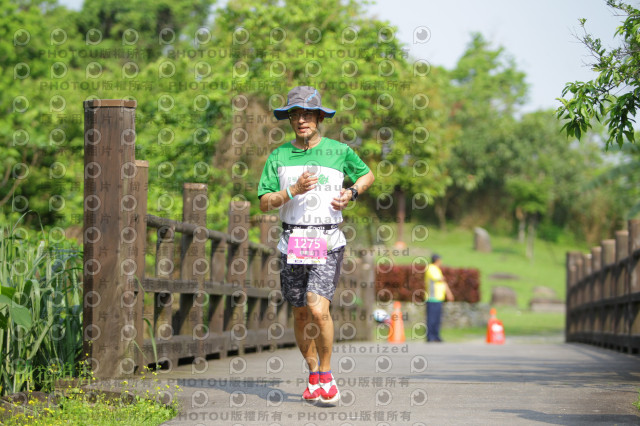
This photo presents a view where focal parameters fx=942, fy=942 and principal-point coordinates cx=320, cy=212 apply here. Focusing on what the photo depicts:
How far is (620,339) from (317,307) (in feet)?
22.6

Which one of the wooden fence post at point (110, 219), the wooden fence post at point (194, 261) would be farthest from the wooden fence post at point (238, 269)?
the wooden fence post at point (110, 219)

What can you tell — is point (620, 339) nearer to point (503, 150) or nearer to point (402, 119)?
point (402, 119)

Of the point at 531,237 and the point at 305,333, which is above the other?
the point at 531,237

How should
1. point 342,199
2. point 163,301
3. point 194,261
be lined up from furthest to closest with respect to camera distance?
point 194,261
point 163,301
point 342,199

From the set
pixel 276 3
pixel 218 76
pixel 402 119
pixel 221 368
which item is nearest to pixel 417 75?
pixel 402 119

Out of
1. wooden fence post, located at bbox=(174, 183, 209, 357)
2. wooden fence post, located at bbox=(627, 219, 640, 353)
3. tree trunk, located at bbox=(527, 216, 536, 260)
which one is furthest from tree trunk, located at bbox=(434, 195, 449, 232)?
wooden fence post, located at bbox=(174, 183, 209, 357)

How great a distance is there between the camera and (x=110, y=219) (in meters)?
5.92

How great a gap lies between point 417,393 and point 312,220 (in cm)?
132

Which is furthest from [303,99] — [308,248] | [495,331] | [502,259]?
[502,259]

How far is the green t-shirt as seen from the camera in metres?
5.46

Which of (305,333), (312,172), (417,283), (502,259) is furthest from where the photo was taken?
(502,259)

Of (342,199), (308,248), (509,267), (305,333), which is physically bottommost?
(305,333)

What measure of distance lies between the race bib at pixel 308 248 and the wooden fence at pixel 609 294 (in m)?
5.52

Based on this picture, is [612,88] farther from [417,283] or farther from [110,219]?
[417,283]
